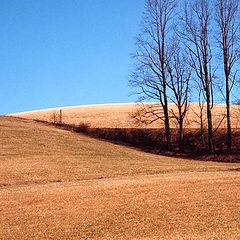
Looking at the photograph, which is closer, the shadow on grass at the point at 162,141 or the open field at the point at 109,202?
the open field at the point at 109,202

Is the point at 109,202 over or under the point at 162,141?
under

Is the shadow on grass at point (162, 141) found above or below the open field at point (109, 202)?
above

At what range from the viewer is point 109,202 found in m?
15.0

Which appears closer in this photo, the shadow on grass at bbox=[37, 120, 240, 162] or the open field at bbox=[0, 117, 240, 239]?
the open field at bbox=[0, 117, 240, 239]

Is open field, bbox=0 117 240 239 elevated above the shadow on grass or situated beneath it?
situated beneath

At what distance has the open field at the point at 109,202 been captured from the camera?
11.4m

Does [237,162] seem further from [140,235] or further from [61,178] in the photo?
[140,235]

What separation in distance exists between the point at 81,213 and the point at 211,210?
11.9ft

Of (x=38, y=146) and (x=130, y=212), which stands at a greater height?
(x=38, y=146)

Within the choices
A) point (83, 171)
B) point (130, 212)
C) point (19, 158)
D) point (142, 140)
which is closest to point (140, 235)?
point (130, 212)

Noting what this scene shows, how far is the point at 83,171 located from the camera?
81.1ft

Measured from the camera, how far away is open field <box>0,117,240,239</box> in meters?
11.4

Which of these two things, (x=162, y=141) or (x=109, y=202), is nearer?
(x=109, y=202)

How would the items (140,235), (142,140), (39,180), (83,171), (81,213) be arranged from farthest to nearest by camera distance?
1. (142,140)
2. (83,171)
3. (39,180)
4. (81,213)
5. (140,235)
